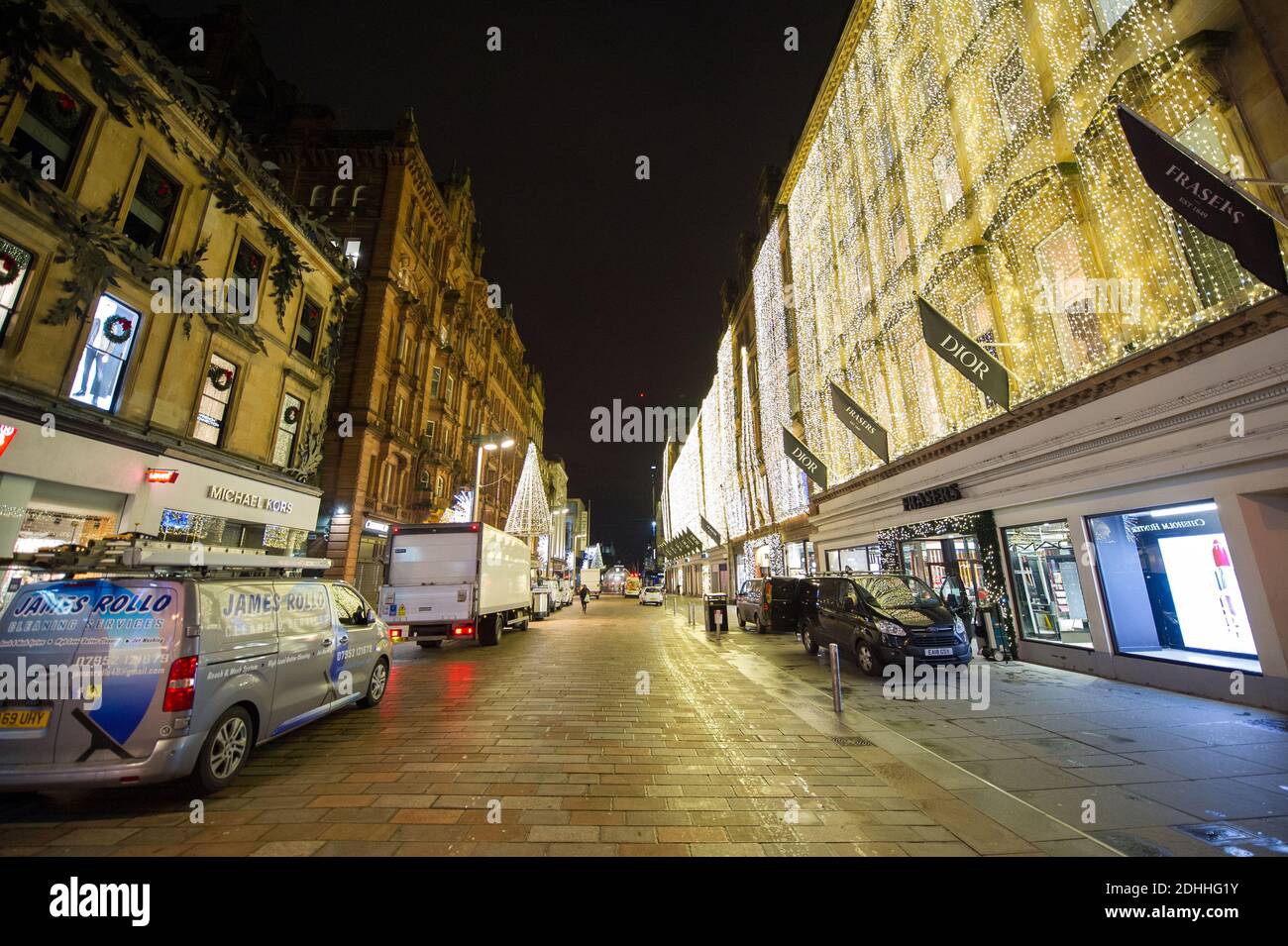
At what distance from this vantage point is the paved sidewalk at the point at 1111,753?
12.2 feet

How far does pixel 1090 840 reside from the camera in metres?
3.48

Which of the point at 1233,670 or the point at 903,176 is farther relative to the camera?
the point at 903,176

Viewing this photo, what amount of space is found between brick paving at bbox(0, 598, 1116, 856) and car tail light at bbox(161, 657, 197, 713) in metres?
0.82

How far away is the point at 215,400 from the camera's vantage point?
42.9ft

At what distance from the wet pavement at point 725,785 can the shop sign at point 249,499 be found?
355 inches

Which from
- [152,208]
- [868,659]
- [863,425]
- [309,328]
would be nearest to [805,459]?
[863,425]

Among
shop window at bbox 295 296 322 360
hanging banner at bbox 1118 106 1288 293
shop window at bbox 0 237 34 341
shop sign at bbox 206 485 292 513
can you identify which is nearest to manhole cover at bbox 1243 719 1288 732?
hanging banner at bbox 1118 106 1288 293

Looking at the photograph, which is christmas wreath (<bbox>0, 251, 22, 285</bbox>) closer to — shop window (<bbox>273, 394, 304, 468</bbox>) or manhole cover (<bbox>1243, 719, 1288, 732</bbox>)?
shop window (<bbox>273, 394, 304, 468</bbox>)

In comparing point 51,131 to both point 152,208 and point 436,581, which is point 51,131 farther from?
point 436,581

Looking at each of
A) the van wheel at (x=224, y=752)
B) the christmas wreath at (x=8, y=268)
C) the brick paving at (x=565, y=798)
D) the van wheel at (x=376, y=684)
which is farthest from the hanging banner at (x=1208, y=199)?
the christmas wreath at (x=8, y=268)

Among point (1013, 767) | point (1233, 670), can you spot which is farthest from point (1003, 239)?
point (1013, 767)
